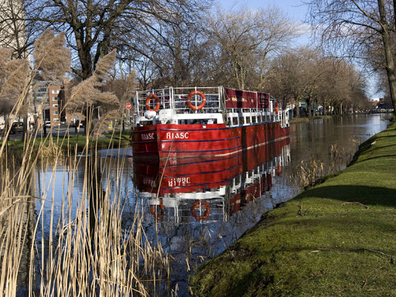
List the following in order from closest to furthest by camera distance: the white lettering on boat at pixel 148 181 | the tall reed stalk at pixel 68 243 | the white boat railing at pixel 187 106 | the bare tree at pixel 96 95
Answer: the tall reed stalk at pixel 68 243, the bare tree at pixel 96 95, the white lettering on boat at pixel 148 181, the white boat railing at pixel 187 106

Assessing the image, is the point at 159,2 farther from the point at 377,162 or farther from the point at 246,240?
the point at 246,240

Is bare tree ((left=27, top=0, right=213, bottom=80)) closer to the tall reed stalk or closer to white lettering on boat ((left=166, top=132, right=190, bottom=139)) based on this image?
white lettering on boat ((left=166, top=132, right=190, bottom=139))

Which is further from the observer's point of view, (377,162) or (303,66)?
(303,66)

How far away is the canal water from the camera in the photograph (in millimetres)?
6727

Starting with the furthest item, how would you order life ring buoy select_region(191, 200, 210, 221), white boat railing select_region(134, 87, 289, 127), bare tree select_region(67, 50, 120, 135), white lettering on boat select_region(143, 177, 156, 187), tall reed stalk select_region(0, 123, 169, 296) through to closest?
white boat railing select_region(134, 87, 289, 127) → white lettering on boat select_region(143, 177, 156, 187) → life ring buoy select_region(191, 200, 210, 221) → bare tree select_region(67, 50, 120, 135) → tall reed stalk select_region(0, 123, 169, 296)

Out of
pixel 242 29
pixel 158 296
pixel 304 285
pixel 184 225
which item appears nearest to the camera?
pixel 304 285

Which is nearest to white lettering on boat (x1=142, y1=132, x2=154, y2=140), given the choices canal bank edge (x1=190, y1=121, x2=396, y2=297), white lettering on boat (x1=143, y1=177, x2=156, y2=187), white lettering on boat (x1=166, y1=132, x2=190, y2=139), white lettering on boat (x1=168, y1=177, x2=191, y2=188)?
white lettering on boat (x1=166, y1=132, x2=190, y2=139)

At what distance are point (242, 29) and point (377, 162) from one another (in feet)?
113

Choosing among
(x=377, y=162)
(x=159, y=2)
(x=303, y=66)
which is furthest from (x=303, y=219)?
(x=303, y=66)

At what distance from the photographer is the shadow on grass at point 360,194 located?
7066mm

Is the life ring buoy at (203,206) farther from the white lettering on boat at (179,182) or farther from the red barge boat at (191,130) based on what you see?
the red barge boat at (191,130)

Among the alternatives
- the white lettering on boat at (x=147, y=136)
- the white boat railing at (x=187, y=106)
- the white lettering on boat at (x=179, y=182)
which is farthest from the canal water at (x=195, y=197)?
the white boat railing at (x=187, y=106)

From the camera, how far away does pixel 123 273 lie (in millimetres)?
5145

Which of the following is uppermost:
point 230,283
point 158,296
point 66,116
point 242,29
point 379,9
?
point 242,29
